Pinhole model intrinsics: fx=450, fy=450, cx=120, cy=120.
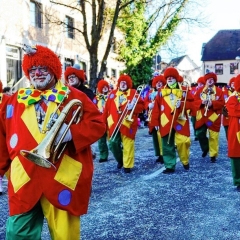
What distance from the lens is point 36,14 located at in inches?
813

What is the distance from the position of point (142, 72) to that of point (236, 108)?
2033 centimetres

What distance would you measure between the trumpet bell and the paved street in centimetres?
188

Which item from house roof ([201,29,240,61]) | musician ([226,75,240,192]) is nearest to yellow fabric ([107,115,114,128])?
musician ([226,75,240,192])

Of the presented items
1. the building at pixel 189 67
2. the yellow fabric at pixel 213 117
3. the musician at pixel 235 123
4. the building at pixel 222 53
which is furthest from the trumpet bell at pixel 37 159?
the building at pixel 189 67

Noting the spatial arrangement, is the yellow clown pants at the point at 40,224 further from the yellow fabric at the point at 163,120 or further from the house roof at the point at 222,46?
the house roof at the point at 222,46

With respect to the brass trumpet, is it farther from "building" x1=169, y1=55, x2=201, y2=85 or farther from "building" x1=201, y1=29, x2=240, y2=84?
"building" x1=169, y1=55, x2=201, y2=85

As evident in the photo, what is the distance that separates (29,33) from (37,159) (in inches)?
695

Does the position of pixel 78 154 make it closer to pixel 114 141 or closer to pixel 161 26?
pixel 114 141

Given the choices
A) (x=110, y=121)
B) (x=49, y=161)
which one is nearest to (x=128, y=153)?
(x=110, y=121)

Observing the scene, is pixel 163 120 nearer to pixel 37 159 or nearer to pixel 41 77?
pixel 41 77

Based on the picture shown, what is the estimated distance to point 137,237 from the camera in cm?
456

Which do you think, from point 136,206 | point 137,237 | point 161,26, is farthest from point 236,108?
point 161,26

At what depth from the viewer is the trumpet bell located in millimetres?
2848

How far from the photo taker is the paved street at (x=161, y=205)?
471 centimetres
